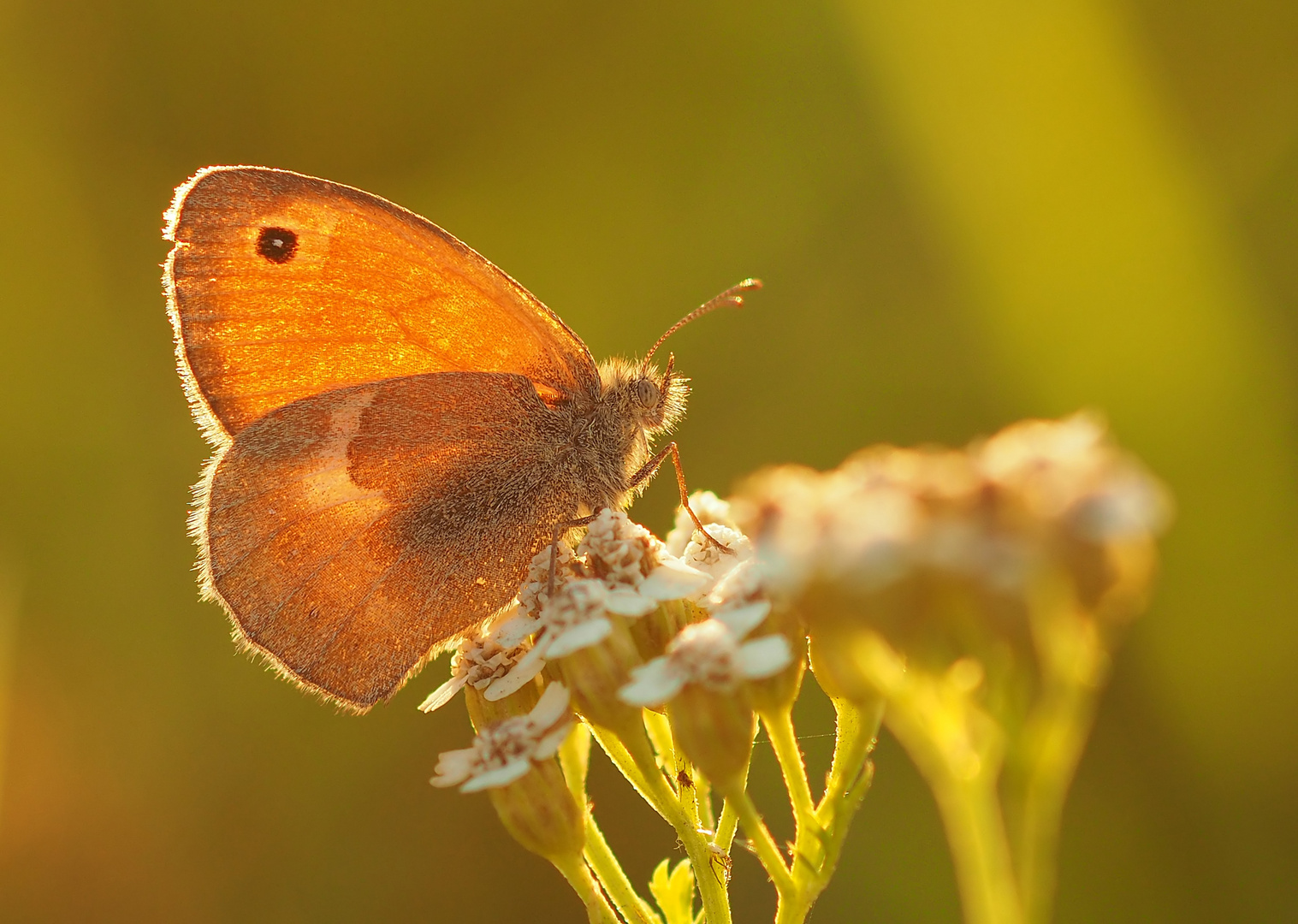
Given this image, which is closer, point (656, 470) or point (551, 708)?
point (551, 708)

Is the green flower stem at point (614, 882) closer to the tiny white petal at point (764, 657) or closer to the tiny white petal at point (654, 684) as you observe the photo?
the tiny white petal at point (654, 684)

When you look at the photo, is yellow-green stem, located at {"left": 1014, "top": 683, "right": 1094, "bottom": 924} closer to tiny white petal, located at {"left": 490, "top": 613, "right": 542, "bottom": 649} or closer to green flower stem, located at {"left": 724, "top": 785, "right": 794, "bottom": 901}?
green flower stem, located at {"left": 724, "top": 785, "right": 794, "bottom": 901}

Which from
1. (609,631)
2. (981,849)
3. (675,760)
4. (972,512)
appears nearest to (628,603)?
(609,631)

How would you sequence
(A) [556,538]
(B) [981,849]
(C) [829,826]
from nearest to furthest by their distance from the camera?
1. (B) [981,849]
2. (C) [829,826]
3. (A) [556,538]

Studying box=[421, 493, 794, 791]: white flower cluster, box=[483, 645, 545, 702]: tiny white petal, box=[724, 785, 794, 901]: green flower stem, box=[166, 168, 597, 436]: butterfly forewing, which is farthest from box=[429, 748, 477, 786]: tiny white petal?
box=[166, 168, 597, 436]: butterfly forewing

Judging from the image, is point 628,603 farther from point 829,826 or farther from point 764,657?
point 829,826

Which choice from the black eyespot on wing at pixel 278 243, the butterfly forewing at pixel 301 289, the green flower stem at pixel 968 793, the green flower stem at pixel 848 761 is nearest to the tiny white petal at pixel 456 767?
the green flower stem at pixel 848 761

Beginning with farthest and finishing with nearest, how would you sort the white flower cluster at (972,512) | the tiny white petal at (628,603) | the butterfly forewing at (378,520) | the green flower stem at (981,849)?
the butterfly forewing at (378,520)
the tiny white petal at (628,603)
the white flower cluster at (972,512)
the green flower stem at (981,849)
